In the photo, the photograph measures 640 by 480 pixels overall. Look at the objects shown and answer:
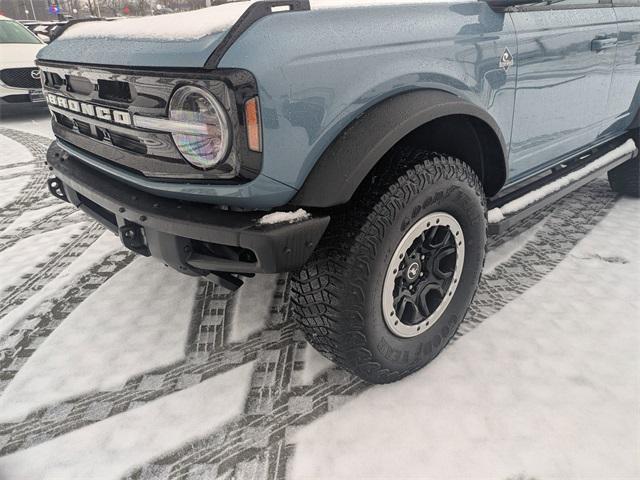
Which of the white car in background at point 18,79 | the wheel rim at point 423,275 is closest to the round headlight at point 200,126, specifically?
the wheel rim at point 423,275

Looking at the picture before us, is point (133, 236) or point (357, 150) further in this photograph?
point (133, 236)

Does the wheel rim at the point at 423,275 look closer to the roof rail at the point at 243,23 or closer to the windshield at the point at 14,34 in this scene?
the roof rail at the point at 243,23

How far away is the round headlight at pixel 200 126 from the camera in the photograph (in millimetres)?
1497

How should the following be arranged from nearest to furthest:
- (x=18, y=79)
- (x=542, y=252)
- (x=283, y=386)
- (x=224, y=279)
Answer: (x=224, y=279)
(x=283, y=386)
(x=542, y=252)
(x=18, y=79)

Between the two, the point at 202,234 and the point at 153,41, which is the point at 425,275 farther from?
the point at 153,41

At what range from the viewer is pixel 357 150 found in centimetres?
160

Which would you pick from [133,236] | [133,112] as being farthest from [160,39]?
[133,236]

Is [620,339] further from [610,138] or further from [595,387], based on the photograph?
[610,138]

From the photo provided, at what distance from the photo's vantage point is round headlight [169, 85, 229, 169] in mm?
1497

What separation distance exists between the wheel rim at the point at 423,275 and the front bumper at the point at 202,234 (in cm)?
45

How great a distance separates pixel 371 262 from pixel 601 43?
2.13 meters

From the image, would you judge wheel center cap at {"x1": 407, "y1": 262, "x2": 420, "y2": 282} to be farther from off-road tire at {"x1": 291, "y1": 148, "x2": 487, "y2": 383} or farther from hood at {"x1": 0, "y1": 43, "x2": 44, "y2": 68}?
hood at {"x1": 0, "y1": 43, "x2": 44, "y2": 68}

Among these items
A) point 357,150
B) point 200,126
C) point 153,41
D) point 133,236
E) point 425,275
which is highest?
point 153,41

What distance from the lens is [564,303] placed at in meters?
2.59
